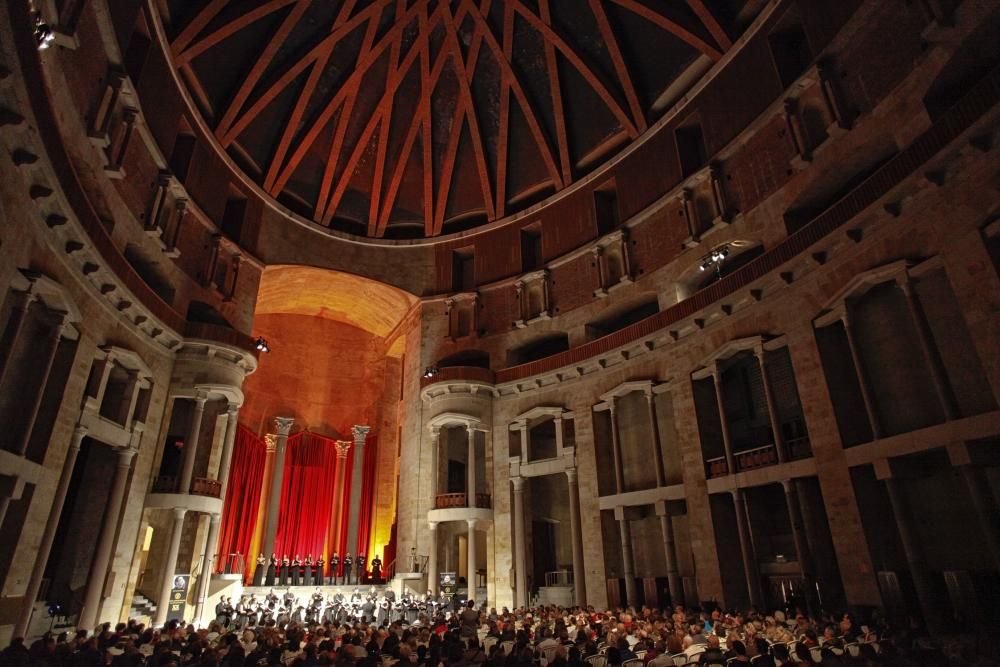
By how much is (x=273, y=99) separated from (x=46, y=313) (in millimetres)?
16300

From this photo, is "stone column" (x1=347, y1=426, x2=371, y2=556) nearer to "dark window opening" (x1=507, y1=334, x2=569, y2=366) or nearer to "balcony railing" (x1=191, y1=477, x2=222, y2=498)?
"dark window opening" (x1=507, y1=334, x2=569, y2=366)

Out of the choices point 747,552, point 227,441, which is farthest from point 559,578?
point 227,441

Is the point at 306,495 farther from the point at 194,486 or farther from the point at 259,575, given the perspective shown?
the point at 194,486

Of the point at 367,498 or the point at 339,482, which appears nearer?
the point at 339,482

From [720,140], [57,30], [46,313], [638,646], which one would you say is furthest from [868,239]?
[46,313]

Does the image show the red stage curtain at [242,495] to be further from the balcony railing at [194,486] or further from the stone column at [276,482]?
the balcony railing at [194,486]

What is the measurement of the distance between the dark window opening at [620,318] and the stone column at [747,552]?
919 cm

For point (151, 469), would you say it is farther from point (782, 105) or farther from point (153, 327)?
point (782, 105)

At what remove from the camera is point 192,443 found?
1983cm

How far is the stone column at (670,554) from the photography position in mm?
18906

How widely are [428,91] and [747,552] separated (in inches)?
986

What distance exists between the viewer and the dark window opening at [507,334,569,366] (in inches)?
1088

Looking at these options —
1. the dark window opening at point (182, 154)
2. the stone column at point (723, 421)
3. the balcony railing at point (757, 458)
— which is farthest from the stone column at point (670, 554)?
the dark window opening at point (182, 154)

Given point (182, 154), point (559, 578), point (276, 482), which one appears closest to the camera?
point (182, 154)
